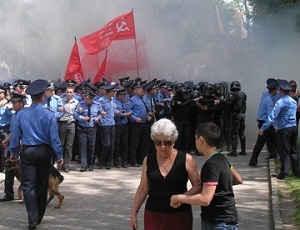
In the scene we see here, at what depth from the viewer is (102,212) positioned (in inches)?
354

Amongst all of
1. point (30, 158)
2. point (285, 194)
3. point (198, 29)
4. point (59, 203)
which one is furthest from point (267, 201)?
point (198, 29)

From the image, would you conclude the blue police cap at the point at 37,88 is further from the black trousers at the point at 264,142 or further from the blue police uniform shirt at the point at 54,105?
the black trousers at the point at 264,142

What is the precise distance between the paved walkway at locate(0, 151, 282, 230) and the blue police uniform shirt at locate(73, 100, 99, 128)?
37.9 inches

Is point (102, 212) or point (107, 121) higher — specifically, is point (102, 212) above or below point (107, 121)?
below

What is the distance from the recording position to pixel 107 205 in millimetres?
→ 9484

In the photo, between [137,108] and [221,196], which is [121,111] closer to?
[137,108]

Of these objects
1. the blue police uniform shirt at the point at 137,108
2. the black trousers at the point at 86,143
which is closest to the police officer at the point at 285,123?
the blue police uniform shirt at the point at 137,108

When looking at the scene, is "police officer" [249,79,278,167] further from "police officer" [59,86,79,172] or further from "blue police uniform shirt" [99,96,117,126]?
"police officer" [59,86,79,172]

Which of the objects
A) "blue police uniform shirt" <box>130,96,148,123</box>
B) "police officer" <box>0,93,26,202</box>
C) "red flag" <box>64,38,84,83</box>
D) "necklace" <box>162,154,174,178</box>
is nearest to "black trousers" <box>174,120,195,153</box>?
"blue police uniform shirt" <box>130,96,148,123</box>

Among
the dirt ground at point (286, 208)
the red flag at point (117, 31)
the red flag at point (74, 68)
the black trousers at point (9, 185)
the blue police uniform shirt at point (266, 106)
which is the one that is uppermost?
the red flag at point (117, 31)

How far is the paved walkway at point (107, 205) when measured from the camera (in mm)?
8273

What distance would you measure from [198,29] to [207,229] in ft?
110

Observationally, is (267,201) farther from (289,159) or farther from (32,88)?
(32,88)

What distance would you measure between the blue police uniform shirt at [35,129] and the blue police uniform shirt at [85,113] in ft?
15.7
